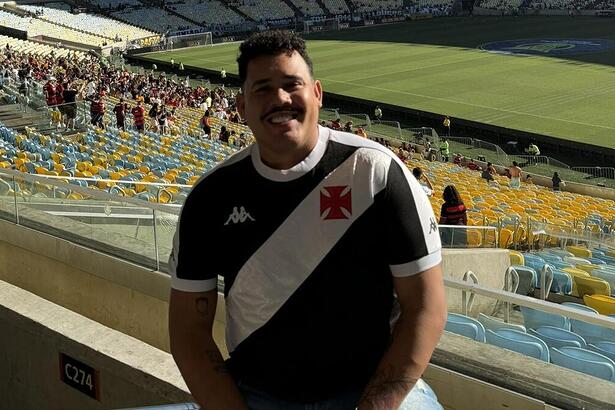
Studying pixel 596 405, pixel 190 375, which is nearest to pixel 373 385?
pixel 190 375

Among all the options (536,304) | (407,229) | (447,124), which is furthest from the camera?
(447,124)

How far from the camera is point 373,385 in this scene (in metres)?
2.07

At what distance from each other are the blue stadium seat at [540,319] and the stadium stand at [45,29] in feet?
155

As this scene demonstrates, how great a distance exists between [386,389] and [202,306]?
57cm

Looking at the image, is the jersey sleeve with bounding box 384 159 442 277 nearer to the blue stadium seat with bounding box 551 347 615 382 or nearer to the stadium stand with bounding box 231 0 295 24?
the blue stadium seat with bounding box 551 347 615 382

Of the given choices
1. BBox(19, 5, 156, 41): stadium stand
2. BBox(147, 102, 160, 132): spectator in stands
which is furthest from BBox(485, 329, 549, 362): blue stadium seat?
BBox(19, 5, 156, 41): stadium stand

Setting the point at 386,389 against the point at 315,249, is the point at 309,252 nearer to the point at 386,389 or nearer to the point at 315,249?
the point at 315,249

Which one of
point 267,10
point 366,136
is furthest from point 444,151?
point 267,10

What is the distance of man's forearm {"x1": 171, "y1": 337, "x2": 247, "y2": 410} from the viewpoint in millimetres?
2139

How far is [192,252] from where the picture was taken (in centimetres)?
218

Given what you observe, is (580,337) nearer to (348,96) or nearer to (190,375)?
(190,375)

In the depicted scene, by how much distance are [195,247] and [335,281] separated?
1.35ft

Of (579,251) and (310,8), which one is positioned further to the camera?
(310,8)

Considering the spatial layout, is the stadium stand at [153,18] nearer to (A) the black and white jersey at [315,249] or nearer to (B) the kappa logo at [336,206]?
(A) the black and white jersey at [315,249]
